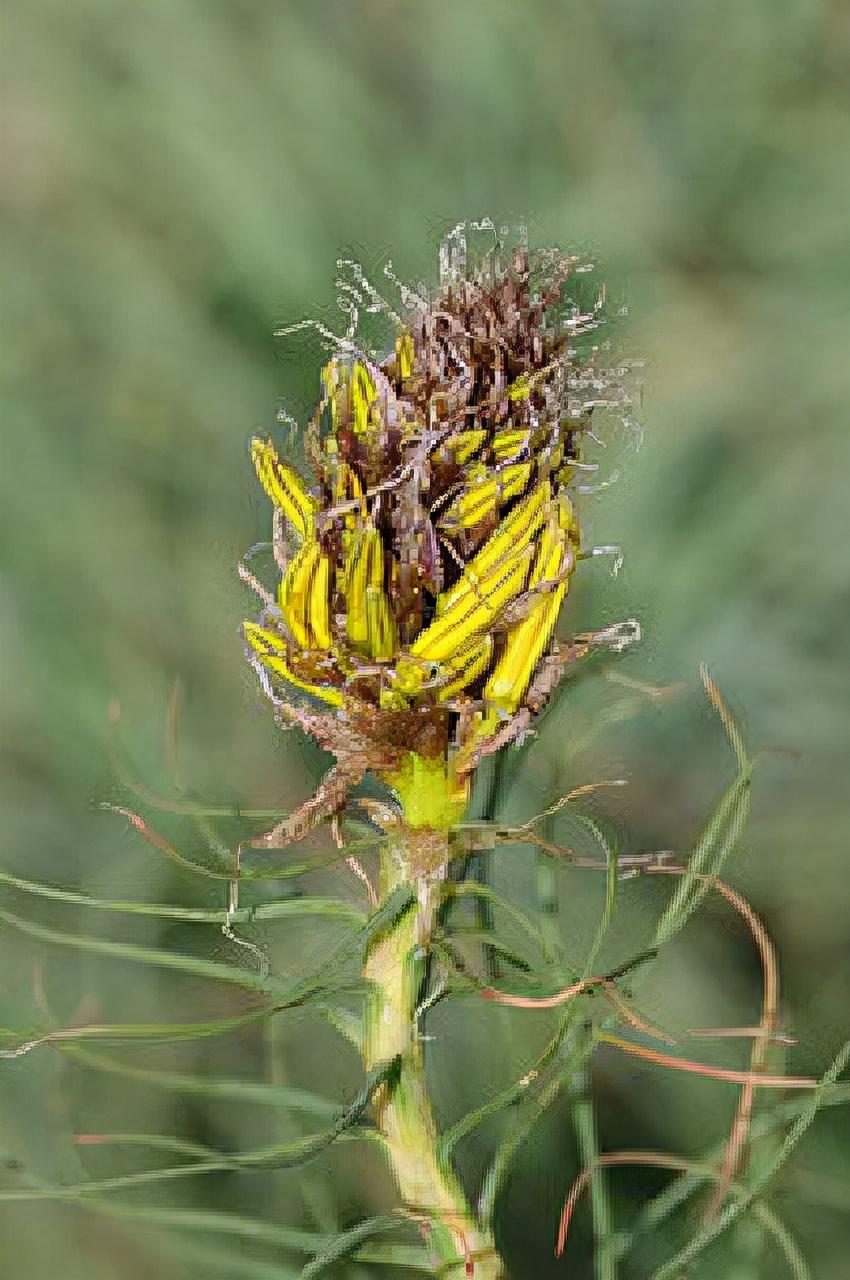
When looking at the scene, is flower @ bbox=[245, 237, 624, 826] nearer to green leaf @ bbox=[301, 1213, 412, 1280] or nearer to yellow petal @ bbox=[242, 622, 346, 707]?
yellow petal @ bbox=[242, 622, 346, 707]

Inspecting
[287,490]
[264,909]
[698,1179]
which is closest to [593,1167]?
[698,1179]

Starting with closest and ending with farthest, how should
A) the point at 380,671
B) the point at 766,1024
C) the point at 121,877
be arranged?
the point at 380,671, the point at 766,1024, the point at 121,877

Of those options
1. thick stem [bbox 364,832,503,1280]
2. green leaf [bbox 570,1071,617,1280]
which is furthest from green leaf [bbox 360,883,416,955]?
green leaf [bbox 570,1071,617,1280]

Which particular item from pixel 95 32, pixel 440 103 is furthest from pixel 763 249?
pixel 95 32

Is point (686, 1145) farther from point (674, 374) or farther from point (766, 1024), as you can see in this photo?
point (674, 374)

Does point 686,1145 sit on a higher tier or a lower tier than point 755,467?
lower

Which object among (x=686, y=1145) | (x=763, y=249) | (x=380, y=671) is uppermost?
(x=763, y=249)

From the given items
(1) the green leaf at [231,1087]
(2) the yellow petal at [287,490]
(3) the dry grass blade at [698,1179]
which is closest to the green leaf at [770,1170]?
(3) the dry grass blade at [698,1179]

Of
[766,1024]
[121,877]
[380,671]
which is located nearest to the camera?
[380,671]
